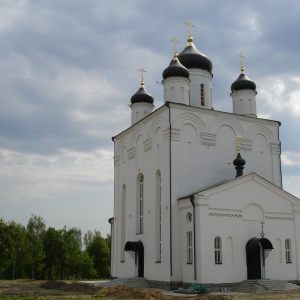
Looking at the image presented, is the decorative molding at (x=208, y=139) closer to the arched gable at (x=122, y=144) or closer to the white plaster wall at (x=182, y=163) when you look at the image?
the white plaster wall at (x=182, y=163)

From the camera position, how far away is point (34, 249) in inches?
1497

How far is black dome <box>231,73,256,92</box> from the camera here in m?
24.4

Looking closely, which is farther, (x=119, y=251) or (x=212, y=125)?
(x=119, y=251)

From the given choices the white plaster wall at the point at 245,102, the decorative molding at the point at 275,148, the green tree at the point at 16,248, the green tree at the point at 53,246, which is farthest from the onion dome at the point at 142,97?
the green tree at the point at 53,246

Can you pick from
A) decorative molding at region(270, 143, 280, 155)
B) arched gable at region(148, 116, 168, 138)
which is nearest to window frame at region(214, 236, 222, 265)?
arched gable at region(148, 116, 168, 138)

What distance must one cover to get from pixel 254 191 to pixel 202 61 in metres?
8.03

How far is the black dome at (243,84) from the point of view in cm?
2444

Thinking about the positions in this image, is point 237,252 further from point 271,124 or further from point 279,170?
point 271,124

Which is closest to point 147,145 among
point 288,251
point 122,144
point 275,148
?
point 122,144

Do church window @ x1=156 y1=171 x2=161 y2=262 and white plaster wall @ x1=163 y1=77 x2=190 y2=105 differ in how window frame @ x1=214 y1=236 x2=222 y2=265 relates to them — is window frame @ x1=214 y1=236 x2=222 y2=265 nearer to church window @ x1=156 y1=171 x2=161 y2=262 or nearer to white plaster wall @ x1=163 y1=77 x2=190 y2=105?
church window @ x1=156 y1=171 x2=161 y2=262

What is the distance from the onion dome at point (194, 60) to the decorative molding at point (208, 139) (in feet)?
15.3

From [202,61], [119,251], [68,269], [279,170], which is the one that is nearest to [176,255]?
[119,251]

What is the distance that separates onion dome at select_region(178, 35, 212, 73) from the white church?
0.06m

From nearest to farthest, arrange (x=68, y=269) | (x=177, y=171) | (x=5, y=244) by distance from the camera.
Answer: (x=177, y=171), (x=5, y=244), (x=68, y=269)
